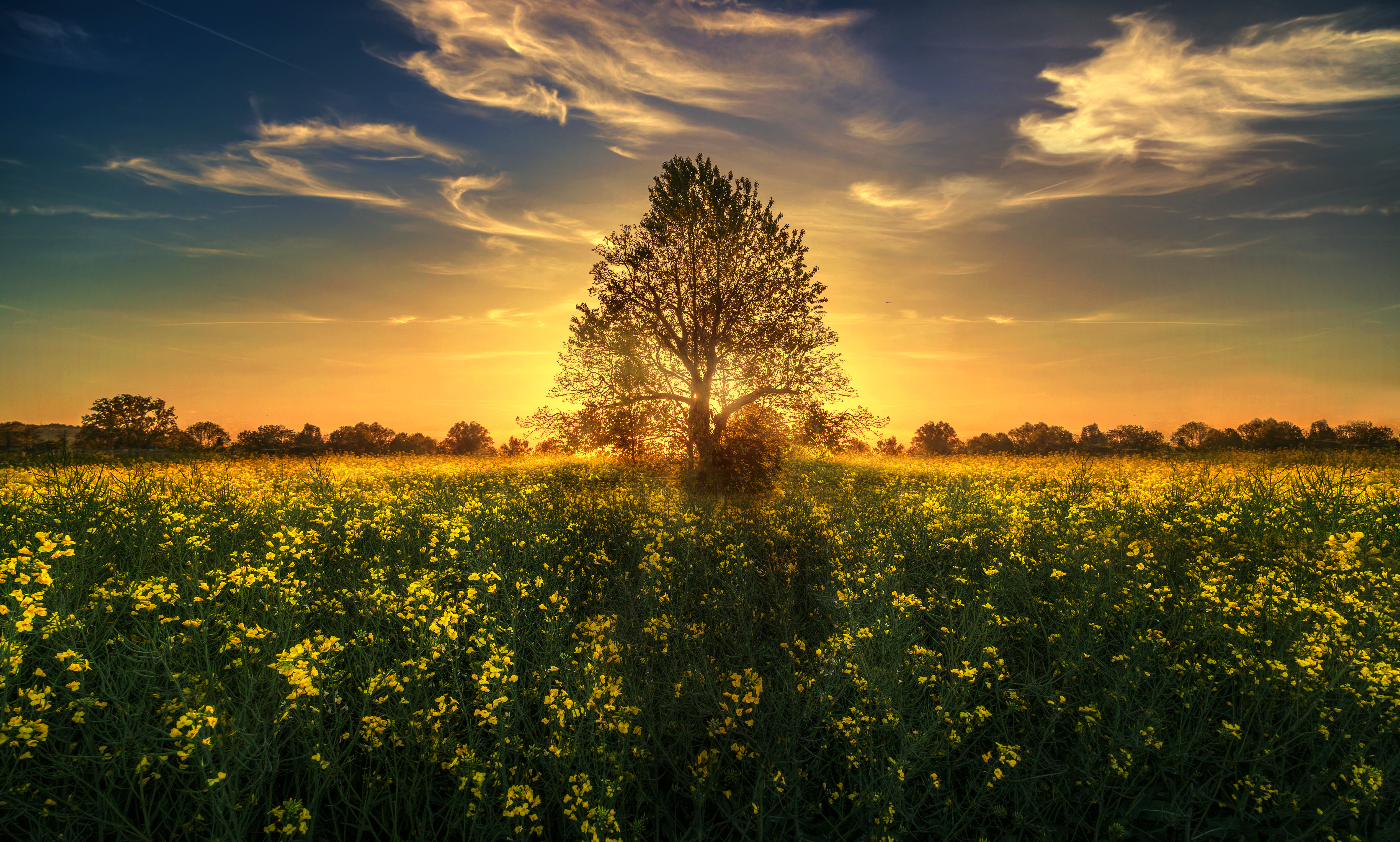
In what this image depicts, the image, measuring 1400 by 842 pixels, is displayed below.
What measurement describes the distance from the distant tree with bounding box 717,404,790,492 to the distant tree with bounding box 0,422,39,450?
1238 inches

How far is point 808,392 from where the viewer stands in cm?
1867

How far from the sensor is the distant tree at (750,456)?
14273mm

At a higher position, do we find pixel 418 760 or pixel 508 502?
pixel 508 502

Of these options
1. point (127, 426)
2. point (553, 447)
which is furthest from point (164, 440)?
point (553, 447)

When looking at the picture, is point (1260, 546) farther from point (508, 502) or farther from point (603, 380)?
point (603, 380)

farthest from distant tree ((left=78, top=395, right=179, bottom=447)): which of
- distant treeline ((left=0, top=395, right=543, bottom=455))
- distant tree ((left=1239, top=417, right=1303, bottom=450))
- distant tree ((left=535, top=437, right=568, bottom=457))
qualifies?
distant tree ((left=1239, top=417, right=1303, bottom=450))

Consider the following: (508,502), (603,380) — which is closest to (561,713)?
(508,502)

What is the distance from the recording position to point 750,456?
14773mm

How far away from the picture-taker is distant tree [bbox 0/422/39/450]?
27109 millimetres

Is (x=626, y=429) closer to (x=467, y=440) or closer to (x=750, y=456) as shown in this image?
(x=750, y=456)

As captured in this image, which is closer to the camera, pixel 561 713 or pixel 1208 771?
pixel 561 713

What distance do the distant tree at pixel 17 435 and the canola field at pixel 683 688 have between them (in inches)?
1248

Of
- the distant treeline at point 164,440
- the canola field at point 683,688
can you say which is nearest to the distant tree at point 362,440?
the distant treeline at point 164,440

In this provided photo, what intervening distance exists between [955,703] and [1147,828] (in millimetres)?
1193
